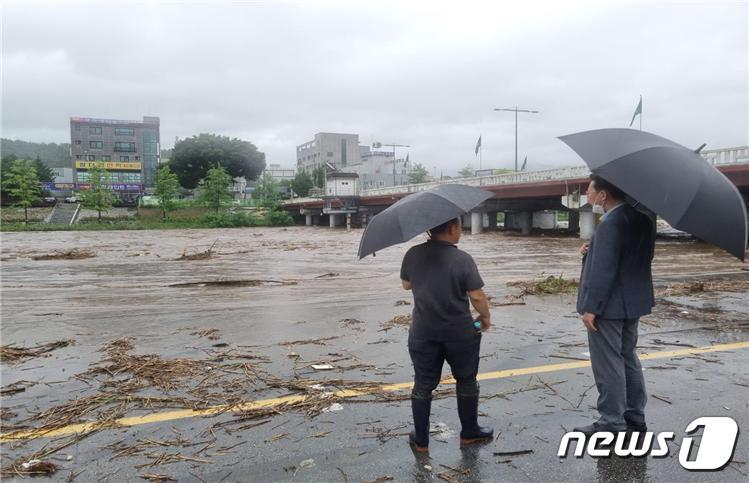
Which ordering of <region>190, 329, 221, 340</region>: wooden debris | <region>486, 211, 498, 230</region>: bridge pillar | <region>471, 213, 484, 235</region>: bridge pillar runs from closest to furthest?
<region>190, 329, 221, 340</region>: wooden debris < <region>471, 213, 484, 235</region>: bridge pillar < <region>486, 211, 498, 230</region>: bridge pillar

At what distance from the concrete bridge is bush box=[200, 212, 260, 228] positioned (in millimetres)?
8318

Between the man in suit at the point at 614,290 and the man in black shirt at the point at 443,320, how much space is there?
777mm

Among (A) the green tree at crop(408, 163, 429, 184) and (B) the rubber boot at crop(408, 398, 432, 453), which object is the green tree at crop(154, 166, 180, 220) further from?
(B) the rubber boot at crop(408, 398, 432, 453)

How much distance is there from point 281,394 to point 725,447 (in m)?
3.45

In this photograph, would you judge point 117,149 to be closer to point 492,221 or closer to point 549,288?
point 492,221

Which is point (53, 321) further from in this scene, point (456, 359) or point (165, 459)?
point (456, 359)

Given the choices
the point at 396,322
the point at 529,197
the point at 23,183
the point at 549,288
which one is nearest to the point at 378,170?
the point at 23,183

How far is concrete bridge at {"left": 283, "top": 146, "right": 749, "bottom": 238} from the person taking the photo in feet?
91.4

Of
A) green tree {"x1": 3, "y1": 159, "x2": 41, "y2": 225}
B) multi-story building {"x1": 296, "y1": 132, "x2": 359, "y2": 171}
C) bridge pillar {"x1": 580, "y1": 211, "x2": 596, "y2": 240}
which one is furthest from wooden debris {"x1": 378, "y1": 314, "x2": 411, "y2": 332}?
multi-story building {"x1": 296, "y1": 132, "x2": 359, "y2": 171}

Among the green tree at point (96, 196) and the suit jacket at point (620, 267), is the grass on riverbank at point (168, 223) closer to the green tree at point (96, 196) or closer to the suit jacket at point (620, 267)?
the green tree at point (96, 196)

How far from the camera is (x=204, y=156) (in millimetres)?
102375

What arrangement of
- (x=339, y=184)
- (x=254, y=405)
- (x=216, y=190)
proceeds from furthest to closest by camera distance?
(x=339, y=184), (x=216, y=190), (x=254, y=405)

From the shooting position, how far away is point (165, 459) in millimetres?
3508

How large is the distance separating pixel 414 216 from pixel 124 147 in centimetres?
12728
